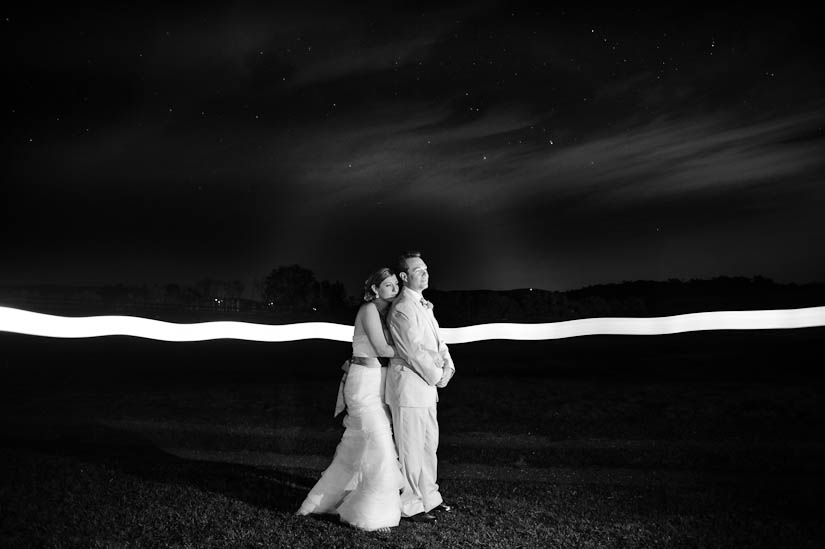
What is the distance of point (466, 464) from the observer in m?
8.31

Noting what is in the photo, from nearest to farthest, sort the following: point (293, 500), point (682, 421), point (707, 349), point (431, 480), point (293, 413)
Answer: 1. point (431, 480)
2. point (293, 500)
3. point (682, 421)
4. point (293, 413)
5. point (707, 349)

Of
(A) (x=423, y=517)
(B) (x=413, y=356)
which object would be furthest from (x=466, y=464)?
(B) (x=413, y=356)

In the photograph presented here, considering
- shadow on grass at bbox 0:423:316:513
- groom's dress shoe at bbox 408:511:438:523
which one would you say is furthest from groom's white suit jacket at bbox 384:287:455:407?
shadow on grass at bbox 0:423:316:513

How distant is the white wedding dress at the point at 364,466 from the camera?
5.77 m

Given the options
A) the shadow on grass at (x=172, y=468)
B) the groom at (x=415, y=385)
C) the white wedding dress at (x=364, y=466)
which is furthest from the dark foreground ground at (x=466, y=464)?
the groom at (x=415, y=385)

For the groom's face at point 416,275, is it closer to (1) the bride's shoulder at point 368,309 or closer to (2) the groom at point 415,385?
(2) the groom at point 415,385

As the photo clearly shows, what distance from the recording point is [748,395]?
607 inches

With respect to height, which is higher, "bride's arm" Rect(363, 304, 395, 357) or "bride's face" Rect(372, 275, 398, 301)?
"bride's face" Rect(372, 275, 398, 301)

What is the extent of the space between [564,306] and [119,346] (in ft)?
165

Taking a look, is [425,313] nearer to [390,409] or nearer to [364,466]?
[390,409]

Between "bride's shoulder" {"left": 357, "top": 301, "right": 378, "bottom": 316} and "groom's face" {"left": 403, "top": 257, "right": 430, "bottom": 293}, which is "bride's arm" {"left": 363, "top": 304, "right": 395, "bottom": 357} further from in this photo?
"groom's face" {"left": 403, "top": 257, "right": 430, "bottom": 293}

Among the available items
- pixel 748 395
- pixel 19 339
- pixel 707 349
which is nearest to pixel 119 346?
pixel 19 339

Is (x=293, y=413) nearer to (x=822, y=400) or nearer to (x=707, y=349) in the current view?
(x=822, y=400)

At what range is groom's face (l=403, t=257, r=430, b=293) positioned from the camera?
6176 mm
